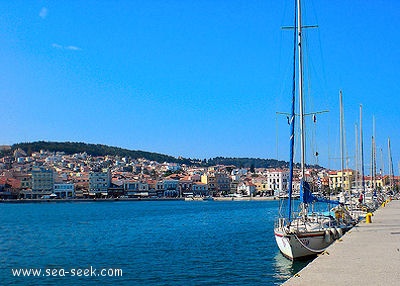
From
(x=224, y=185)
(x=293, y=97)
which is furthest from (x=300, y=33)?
(x=224, y=185)

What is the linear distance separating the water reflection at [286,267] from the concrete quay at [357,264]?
1559mm

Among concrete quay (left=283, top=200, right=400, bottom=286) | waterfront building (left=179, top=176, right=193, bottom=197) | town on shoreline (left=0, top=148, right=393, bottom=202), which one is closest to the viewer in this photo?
concrete quay (left=283, top=200, right=400, bottom=286)


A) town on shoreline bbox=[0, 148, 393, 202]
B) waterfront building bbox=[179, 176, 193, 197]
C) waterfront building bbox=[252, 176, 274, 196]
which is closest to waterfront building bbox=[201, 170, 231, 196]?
town on shoreline bbox=[0, 148, 393, 202]

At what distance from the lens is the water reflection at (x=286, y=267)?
1673cm

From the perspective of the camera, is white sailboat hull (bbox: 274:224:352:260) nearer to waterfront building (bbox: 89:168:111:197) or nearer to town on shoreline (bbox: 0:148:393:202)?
town on shoreline (bbox: 0:148:393:202)

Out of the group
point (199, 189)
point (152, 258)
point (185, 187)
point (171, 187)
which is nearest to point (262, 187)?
point (199, 189)

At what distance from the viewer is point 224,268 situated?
18656 mm

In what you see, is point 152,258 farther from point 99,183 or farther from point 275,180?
point 275,180

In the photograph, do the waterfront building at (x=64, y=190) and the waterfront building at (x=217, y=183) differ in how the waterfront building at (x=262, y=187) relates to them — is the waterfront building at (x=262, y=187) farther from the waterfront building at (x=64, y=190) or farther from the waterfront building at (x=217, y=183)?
the waterfront building at (x=64, y=190)

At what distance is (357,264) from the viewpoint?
12367 millimetres

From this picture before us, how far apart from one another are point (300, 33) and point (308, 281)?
12774 mm

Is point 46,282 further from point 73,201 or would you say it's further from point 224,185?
point 224,185

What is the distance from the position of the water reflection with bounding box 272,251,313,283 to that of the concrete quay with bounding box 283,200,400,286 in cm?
156

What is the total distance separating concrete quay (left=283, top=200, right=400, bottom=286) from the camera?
1048cm
